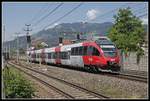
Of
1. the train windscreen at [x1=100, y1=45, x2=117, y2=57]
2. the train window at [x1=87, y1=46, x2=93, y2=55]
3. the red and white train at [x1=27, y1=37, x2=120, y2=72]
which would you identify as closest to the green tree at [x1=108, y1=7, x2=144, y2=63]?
the red and white train at [x1=27, y1=37, x2=120, y2=72]

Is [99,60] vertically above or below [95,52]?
below

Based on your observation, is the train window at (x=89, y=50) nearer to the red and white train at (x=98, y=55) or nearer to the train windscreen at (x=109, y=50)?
the red and white train at (x=98, y=55)

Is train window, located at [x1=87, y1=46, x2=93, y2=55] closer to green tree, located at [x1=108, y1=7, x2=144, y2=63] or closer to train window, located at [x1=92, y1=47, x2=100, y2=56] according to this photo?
train window, located at [x1=92, y1=47, x2=100, y2=56]

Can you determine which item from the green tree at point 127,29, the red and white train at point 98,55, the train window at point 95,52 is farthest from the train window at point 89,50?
the green tree at point 127,29

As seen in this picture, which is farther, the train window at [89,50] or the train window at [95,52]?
the train window at [89,50]

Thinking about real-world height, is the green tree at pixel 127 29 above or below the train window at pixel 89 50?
above

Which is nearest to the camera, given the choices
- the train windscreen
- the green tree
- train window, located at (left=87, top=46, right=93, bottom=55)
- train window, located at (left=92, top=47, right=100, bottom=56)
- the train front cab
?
the train front cab

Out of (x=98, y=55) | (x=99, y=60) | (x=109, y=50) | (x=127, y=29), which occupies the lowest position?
(x=99, y=60)

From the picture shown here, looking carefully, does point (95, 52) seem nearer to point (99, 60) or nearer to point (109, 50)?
point (99, 60)

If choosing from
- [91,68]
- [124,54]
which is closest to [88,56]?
[91,68]

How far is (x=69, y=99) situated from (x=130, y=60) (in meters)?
31.1

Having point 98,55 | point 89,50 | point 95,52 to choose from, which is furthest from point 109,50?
point 89,50

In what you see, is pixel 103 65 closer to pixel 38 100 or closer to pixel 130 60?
pixel 130 60

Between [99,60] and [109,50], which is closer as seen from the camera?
[99,60]
